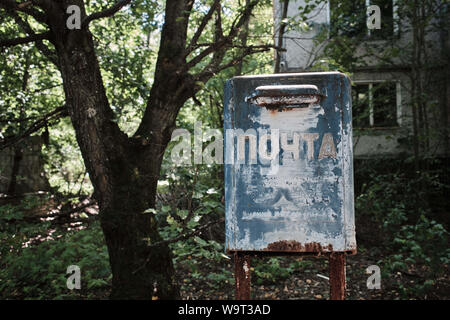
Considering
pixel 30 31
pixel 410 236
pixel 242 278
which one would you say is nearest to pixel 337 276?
pixel 242 278

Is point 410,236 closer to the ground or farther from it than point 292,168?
closer to the ground

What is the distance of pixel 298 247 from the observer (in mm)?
2074

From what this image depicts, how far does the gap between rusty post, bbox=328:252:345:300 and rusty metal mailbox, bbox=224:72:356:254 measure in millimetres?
113

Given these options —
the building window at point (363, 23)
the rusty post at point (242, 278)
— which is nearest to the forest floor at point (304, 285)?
the rusty post at point (242, 278)

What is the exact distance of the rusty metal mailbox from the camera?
2.07 meters

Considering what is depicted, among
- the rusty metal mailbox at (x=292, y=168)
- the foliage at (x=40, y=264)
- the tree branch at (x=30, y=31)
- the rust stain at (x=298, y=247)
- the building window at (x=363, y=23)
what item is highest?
the building window at (x=363, y=23)

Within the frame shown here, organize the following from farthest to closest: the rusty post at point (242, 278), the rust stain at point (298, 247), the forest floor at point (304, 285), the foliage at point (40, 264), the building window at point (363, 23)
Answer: the building window at point (363, 23) → the forest floor at point (304, 285) → the foliage at point (40, 264) → the rusty post at point (242, 278) → the rust stain at point (298, 247)

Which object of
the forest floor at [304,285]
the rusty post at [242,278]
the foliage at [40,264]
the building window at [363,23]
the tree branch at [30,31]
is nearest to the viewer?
the rusty post at [242,278]

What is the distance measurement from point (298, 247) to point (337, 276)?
1.06 ft

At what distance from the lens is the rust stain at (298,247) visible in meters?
2.07

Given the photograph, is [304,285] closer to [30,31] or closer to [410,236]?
[410,236]

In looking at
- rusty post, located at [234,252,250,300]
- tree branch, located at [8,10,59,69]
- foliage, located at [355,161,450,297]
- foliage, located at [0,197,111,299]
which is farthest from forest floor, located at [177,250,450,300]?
tree branch, located at [8,10,59,69]

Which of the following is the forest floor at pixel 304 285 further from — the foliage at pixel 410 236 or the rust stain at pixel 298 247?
the rust stain at pixel 298 247

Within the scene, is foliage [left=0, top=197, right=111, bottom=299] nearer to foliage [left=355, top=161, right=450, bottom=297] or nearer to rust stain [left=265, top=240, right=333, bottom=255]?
rust stain [left=265, top=240, right=333, bottom=255]
